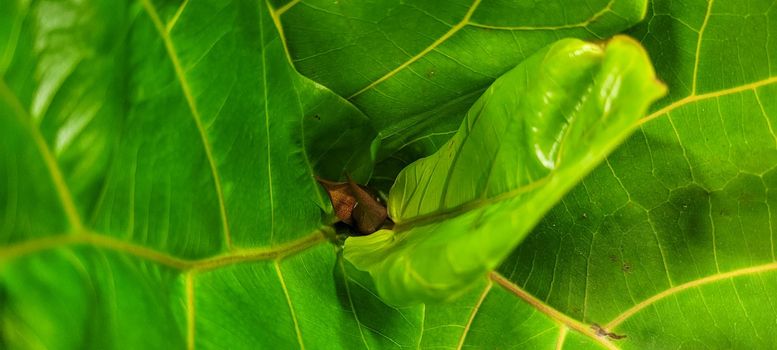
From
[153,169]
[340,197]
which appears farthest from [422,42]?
[153,169]

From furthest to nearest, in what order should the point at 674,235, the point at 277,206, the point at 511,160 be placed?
the point at 674,235 → the point at 277,206 → the point at 511,160

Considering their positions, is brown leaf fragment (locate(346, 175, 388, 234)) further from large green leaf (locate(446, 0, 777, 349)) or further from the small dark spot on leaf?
the small dark spot on leaf

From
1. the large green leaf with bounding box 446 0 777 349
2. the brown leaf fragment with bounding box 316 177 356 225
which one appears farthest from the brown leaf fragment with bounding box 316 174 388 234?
the large green leaf with bounding box 446 0 777 349

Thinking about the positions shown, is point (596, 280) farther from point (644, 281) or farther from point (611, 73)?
point (611, 73)

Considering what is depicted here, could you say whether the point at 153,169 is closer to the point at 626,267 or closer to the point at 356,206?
the point at 356,206

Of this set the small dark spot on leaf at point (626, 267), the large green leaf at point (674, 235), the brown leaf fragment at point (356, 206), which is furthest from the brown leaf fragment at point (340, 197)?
the small dark spot on leaf at point (626, 267)

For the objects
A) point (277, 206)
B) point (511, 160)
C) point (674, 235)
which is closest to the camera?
point (511, 160)
